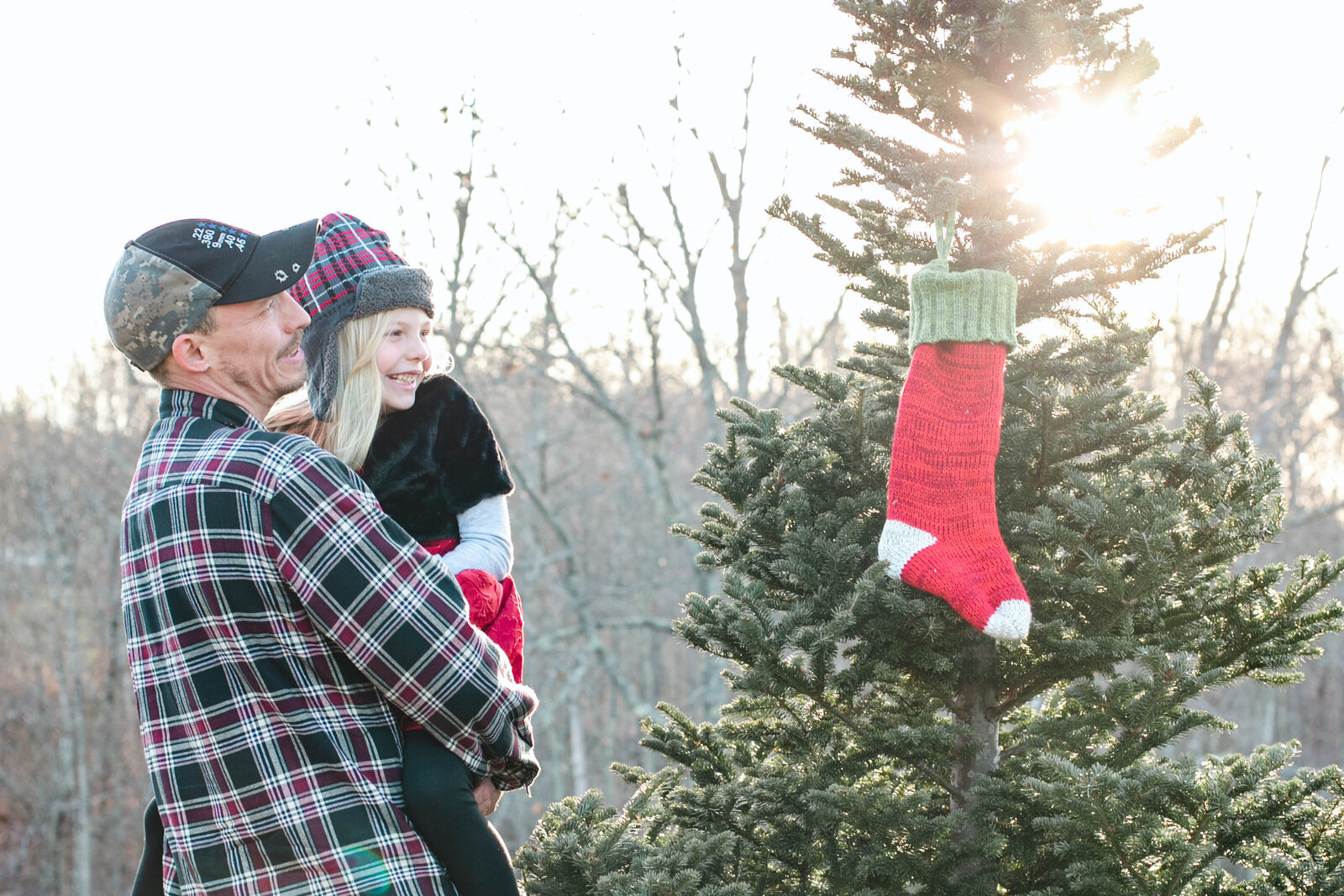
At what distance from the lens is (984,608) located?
217 centimetres

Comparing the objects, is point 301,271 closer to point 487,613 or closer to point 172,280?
point 172,280

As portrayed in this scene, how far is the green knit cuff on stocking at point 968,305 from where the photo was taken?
232 cm

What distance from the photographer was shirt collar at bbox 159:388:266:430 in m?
1.84

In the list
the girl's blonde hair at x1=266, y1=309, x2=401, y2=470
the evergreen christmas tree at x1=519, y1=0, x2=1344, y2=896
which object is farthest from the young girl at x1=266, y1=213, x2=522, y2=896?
the evergreen christmas tree at x1=519, y1=0, x2=1344, y2=896

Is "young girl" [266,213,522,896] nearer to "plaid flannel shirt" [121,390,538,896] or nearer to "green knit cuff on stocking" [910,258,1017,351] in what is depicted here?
"plaid flannel shirt" [121,390,538,896]

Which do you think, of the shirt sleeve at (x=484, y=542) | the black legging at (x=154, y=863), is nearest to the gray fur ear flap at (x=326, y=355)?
the shirt sleeve at (x=484, y=542)

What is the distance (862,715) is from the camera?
2561 mm

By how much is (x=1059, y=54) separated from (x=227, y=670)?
228cm

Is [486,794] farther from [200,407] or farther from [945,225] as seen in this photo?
Result: [945,225]

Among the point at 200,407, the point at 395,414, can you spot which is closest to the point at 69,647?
the point at 395,414

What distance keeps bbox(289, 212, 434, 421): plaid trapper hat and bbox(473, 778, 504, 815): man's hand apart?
38.2 inches

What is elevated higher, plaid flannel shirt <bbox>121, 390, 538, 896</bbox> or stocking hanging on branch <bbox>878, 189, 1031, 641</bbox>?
stocking hanging on branch <bbox>878, 189, 1031, 641</bbox>

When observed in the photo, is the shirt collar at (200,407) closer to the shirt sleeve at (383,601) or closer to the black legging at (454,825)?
the shirt sleeve at (383,601)

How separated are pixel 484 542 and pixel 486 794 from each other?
1.99 feet
